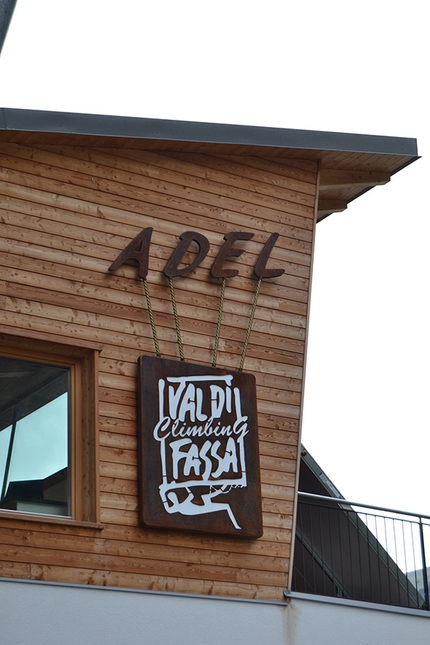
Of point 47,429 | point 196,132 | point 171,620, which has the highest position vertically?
point 196,132

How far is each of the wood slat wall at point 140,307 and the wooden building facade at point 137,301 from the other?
0.5 inches

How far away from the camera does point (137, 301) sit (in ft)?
28.3

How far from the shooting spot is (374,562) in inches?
474

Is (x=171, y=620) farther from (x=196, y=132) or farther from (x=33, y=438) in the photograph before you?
(x=196, y=132)

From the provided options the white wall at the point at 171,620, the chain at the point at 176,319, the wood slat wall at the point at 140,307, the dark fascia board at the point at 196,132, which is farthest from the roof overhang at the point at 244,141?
the white wall at the point at 171,620

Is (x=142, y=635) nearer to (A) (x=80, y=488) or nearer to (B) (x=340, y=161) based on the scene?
(A) (x=80, y=488)

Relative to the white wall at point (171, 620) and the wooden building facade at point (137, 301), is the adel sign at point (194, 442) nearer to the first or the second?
the wooden building facade at point (137, 301)

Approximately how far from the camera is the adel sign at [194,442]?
26.6 feet

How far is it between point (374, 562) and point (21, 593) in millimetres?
6125

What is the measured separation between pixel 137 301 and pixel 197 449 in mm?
1497

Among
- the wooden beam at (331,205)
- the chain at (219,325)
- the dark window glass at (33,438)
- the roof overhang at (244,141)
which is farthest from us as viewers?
the wooden beam at (331,205)

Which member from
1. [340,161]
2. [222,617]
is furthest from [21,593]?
[340,161]

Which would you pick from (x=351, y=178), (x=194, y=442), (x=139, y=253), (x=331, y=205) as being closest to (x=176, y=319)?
(x=139, y=253)

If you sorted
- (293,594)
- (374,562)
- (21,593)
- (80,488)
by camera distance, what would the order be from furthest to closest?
(374,562) → (293,594) → (80,488) → (21,593)
